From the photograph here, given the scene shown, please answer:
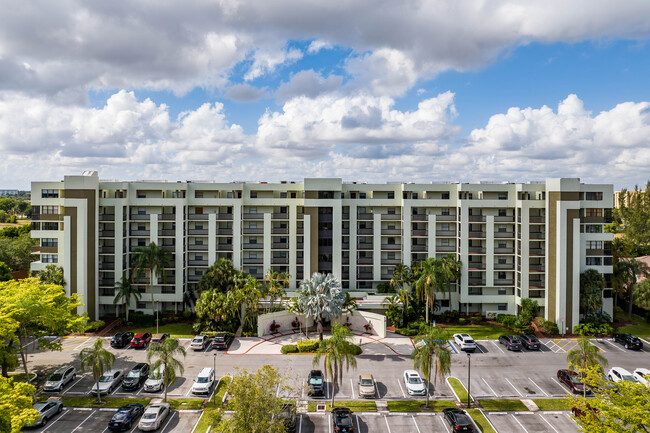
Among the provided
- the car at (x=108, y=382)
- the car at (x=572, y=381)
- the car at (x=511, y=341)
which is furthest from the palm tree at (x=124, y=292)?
the car at (x=572, y=381)

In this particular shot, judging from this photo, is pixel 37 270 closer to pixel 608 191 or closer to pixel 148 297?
pixel 148 297

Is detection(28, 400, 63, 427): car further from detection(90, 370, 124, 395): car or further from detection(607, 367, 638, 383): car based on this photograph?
detection(607, 367, 638, 383): car

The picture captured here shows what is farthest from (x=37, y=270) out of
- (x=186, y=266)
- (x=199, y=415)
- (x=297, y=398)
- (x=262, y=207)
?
(x=297, y=398)

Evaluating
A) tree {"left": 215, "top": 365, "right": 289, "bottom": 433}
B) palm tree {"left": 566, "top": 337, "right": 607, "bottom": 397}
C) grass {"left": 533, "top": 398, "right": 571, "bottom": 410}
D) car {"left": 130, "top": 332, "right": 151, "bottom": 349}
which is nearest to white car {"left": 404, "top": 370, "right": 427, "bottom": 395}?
grass {"left": 533, "top": 398, "right": 571, "bottom": 410}

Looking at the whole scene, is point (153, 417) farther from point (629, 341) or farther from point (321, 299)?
point (629, 341)

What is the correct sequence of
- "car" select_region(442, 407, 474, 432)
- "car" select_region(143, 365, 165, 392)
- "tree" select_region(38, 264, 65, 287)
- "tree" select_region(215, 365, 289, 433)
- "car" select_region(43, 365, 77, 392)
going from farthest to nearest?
"tree" select_region(38, 264, 65, 287), "car" select_region(43, 365, 77, 392), "car" select_region(143, 365, 165, 392), "car" select_region(442, 407, 474, 432), "tree" select_region(215, 365, 289, 433)

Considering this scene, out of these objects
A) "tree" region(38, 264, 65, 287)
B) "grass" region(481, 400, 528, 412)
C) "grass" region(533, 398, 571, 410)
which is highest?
"tree" region(38, 264, 65, 287)

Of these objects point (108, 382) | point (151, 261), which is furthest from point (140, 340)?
point (151, 261)
